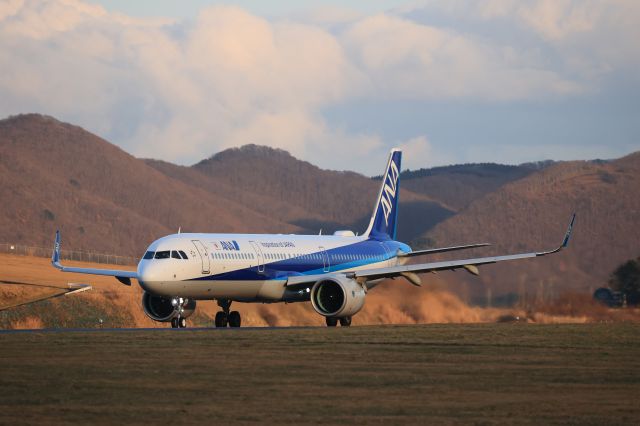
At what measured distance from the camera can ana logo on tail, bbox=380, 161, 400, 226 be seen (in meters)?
61.0

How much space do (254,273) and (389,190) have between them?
14530mm

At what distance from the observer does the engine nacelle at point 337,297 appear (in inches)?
1917

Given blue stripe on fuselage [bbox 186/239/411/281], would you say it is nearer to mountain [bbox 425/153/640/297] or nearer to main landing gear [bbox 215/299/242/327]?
main landing gear [bbox 215/299/242/327]

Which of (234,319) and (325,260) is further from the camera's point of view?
(325,260)

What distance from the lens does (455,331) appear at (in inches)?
1619

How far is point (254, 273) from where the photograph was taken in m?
48.8

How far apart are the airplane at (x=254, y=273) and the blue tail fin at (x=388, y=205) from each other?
3.51 m

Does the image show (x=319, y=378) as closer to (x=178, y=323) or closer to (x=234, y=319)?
(x=178, y=323)

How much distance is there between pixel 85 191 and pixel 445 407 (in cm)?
15504

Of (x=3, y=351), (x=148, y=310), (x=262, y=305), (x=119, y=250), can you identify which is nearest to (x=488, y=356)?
(x=3, y=351)

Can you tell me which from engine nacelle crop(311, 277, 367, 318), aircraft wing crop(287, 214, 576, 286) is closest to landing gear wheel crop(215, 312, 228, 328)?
aircraft wing crop(287, 214, 576, 286)

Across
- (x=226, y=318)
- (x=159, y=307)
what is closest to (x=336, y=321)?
(x=226, y=318)

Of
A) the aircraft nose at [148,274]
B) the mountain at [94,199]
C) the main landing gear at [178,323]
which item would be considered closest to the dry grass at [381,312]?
the main landing gear at [178,323]

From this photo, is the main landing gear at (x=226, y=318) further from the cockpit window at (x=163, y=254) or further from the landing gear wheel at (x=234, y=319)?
the cockpit window at (x=163, y=254)
